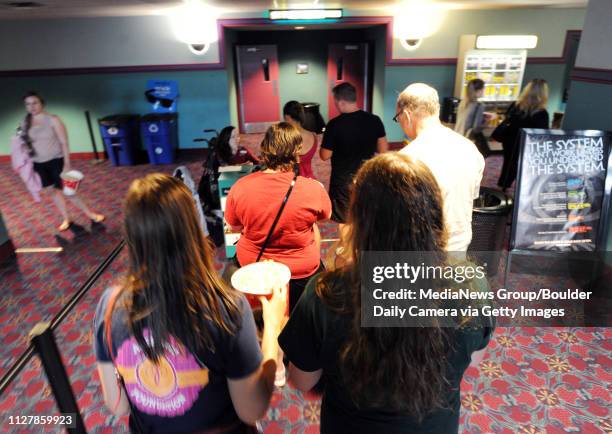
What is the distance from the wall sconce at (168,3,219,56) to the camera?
6.46 metres

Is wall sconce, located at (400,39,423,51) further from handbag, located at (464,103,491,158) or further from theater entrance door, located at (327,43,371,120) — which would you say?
theater entrance door, located at (327,43,371,120)

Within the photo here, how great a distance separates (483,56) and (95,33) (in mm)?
6825

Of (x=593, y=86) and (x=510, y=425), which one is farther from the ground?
(x=593, y=86)

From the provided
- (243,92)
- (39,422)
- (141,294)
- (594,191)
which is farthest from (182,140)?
(141,294)

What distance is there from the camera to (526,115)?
4438mm

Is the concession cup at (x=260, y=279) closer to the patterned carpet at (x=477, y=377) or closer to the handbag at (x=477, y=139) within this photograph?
the patterned carpet at (x=477, y=377)

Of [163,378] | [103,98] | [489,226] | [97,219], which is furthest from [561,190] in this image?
[103,98]

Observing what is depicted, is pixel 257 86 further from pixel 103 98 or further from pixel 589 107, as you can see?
pixel 589 107

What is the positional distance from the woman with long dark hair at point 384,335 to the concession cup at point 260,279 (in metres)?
0.37

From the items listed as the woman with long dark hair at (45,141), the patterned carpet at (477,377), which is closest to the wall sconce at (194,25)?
the woman with long dark hair at (45,141)

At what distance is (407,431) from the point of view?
100 cm

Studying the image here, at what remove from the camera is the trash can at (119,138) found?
7031mm

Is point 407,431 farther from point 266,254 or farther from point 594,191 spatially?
point 594,191

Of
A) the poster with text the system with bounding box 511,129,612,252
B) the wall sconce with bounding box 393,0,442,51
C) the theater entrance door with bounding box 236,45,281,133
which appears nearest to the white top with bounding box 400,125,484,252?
the poster with text the system with bounding box 511,129,612,252
